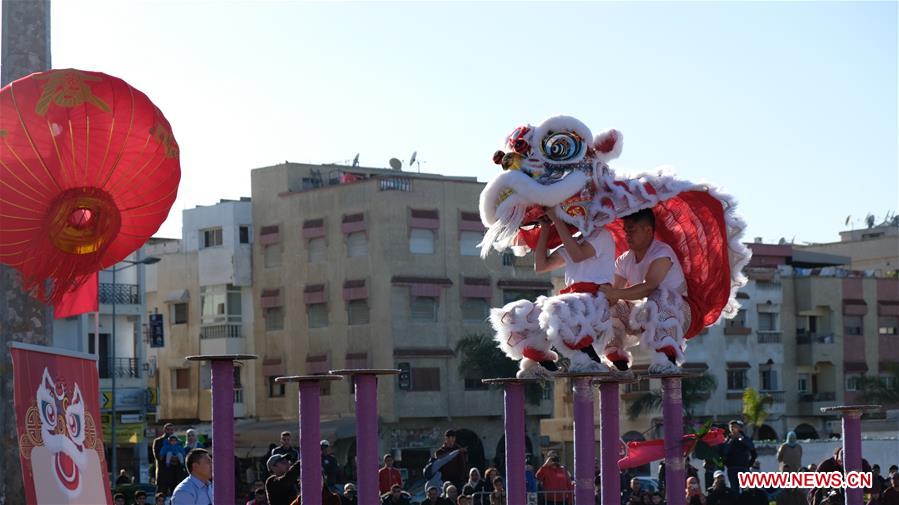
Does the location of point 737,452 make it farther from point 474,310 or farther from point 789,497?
point 474,310

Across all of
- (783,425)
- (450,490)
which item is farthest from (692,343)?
(450,490)

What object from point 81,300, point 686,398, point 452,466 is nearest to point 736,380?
point 686,398

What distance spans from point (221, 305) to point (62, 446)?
4330 centimetres

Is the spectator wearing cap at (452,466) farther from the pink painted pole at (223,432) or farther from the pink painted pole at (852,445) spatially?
the pink painted pole at (223,432)

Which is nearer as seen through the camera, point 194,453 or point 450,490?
point 194,453

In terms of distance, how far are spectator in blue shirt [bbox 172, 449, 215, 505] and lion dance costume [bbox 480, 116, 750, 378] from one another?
2204mm

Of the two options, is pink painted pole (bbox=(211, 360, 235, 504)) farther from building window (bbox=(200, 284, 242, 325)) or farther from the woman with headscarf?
building window (bbox=(200, 284, 242, 325))

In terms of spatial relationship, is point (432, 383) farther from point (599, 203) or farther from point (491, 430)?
point (599, 203)

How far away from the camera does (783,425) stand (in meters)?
56.8

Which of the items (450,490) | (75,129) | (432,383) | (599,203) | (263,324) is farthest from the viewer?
(263,324)

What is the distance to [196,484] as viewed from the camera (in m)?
10.7

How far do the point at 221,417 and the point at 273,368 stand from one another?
42.8 m

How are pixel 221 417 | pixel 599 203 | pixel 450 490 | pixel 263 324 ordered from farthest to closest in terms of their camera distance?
1. pixel 263 324
2. pixel 450 490
3. pixel 599 203
4. pixel 221 417

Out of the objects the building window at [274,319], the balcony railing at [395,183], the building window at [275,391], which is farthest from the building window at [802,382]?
the building window at [274,319]
